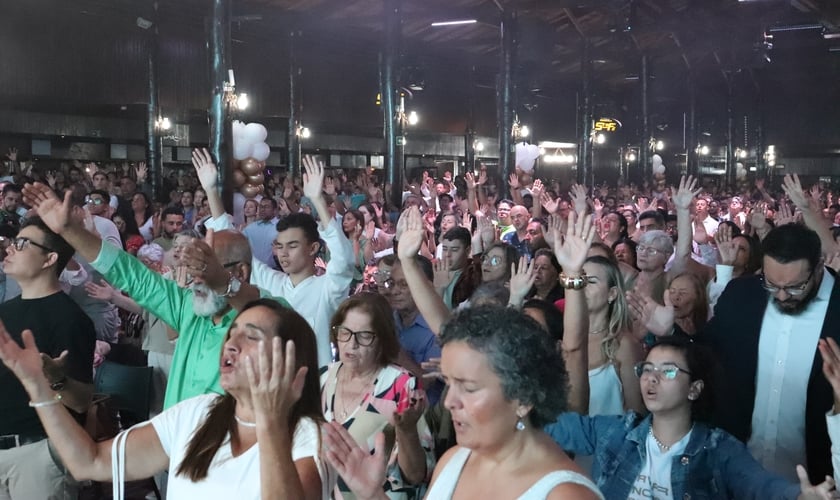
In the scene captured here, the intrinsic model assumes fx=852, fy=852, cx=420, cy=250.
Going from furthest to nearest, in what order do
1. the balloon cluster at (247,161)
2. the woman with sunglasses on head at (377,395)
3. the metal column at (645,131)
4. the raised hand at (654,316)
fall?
1. the metal column at (645,131)
2. the balloon cluster at (247,161)
3. the raised hand at (654,316)
4. the woman with sunglasses on head at (377,395)

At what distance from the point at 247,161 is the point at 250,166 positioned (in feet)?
0.29

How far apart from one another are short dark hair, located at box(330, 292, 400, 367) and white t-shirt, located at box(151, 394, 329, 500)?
70cm

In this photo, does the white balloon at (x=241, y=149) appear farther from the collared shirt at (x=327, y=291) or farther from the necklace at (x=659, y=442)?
the necklace at (x=659, y=442)

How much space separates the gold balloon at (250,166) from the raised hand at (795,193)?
6.13 meters

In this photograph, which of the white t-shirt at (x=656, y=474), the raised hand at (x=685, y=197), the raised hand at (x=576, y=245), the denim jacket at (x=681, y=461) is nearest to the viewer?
the denim jacket at (x=681, y=461)

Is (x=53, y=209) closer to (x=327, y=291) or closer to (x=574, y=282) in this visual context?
(x=327, y=291)

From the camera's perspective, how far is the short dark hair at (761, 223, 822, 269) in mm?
2631

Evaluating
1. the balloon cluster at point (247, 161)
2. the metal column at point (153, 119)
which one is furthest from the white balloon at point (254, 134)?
the metal column at point (153, 119)

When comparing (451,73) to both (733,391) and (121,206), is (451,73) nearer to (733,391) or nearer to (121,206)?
(121,206)

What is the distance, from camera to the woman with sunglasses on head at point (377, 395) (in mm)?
2371

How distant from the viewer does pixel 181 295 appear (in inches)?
116

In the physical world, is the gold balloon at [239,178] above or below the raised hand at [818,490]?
above

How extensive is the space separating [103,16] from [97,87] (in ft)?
3.63

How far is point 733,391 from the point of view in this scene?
9.26ft
